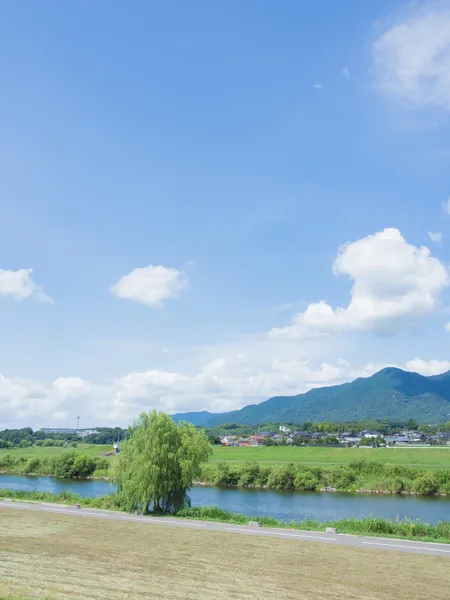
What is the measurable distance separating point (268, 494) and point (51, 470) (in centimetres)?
4743

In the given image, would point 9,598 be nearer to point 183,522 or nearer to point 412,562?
point 412,562

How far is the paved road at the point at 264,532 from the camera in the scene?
23688 millimetres

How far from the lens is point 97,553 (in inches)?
846

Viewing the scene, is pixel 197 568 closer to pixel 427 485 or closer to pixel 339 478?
pixel 427 485

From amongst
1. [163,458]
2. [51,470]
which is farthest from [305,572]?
[51,470]

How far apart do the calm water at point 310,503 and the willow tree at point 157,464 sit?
614 inches

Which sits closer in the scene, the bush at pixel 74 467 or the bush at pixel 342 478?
the bush at pixel 342 478

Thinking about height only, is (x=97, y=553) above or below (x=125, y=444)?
below

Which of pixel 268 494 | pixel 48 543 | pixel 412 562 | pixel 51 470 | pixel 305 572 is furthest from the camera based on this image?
pixel 51 470

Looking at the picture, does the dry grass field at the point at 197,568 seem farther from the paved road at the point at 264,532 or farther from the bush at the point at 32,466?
the bush at the point at 32,466

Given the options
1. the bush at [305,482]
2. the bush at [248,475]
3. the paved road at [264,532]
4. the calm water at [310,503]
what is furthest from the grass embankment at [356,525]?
the bush at [248,475]

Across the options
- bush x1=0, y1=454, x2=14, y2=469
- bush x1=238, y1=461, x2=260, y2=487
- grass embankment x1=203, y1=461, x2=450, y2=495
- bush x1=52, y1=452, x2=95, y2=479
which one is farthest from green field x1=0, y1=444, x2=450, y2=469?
bush x1=238, y1=461, x2=260, y2=487

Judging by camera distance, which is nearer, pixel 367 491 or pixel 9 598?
pixel 9 598

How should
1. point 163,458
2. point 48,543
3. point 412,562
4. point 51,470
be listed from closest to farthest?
point 412,562, point 48,543, point 163,458, point 51,470
